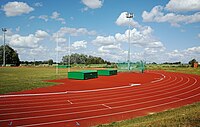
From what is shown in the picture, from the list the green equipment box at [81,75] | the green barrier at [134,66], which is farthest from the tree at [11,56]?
the green equipment box at [81,75]

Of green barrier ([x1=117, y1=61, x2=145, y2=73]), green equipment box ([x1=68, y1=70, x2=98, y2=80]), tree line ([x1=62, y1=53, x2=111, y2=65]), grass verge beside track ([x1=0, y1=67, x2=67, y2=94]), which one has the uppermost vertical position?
tree line ([x1=62, y1=53, x2=111, y2=65])

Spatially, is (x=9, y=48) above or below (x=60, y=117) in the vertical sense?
above

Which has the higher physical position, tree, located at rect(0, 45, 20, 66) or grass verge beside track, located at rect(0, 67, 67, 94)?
tree, located at rect(0, 45, 20, 66)

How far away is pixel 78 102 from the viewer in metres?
14.2

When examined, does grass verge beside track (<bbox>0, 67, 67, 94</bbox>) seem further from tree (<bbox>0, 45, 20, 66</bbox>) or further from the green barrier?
tree (<bbox>0, 45, 20, 66</bbox>)

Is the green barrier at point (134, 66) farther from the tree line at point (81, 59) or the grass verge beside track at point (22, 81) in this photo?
the tree line at point (81, 59)

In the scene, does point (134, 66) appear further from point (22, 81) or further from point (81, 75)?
point (22, 81)

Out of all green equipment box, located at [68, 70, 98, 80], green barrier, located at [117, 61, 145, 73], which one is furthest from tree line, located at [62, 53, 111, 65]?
green equipment box, located at [68, 70, 98, 80]

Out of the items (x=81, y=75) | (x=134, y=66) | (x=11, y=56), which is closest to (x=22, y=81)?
(x=81, y=75)

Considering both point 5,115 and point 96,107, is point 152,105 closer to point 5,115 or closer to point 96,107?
point 96,107

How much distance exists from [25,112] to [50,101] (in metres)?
3.12

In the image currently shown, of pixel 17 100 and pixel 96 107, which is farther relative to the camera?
pixel 17 100

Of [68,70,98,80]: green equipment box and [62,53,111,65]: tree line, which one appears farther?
[62,53,111,65]: tree line

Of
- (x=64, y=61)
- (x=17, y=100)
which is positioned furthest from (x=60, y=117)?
(x=64, y=61)
